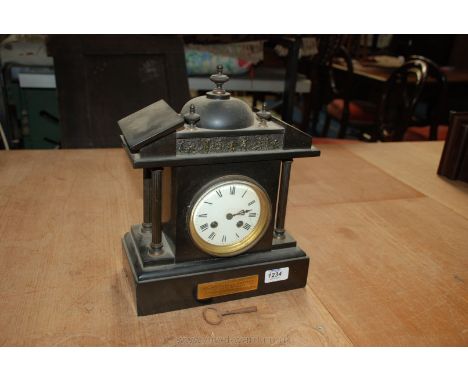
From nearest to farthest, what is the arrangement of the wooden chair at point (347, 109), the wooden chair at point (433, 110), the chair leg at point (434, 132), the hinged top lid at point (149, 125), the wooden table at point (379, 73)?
the hinged top lid at point (149, 125) → the wooden chair at point (433, 110) → the chair leg at point (434, 132) → the wooden chair at point (347, 109) → the wooden table at point (379, 73)

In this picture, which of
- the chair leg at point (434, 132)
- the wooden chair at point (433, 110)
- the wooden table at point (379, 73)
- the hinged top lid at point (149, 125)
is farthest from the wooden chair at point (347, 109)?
the hinged top lid at point (149, 125)

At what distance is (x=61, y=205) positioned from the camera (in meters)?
1.09

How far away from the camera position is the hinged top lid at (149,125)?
639 millimetres

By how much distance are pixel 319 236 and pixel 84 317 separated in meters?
0.53

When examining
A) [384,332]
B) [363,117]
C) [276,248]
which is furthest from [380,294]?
[363,117]

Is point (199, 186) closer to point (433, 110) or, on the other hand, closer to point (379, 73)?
point (433, 110)

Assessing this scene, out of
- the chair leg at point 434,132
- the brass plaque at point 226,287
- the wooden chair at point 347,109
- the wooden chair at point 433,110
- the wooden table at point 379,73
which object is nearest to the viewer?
the brass plaque at point 226,287

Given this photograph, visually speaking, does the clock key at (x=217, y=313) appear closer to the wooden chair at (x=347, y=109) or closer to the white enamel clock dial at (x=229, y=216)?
the white enamel clock dial at (x=229, y=216)

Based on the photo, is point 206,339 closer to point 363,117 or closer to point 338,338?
point 338,338

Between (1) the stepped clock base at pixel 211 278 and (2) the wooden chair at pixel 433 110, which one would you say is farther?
(2) the wooden chair at pixel 433 110

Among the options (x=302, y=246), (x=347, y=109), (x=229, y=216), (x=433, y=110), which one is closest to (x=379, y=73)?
(x=347, y=109)

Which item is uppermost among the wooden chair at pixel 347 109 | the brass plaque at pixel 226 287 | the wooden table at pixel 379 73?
the brass plaque at pixel 226 287

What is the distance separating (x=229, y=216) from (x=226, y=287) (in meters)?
0.13

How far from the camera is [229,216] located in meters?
0.72
